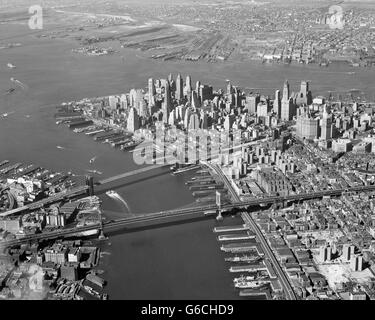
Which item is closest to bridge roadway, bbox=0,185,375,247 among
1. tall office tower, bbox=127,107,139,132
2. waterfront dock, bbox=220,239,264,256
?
waterfront dock, bbox=220,239,264,256

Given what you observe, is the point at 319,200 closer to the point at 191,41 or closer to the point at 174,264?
the point at 174,264

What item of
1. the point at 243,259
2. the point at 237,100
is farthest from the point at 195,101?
Result: the point at 243,259

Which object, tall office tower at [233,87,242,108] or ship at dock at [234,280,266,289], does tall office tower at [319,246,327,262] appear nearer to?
ship at dock at [234,280,266,289]

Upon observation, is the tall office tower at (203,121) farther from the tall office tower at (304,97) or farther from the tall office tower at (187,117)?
the tall office tower at (304,97)

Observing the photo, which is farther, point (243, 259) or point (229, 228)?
point (229, 228)

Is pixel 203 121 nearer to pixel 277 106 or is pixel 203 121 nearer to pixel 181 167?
pixel 277 106
